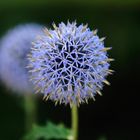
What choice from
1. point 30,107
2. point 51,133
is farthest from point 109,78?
point 51,133

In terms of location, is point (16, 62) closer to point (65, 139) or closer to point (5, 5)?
point (65, 139)

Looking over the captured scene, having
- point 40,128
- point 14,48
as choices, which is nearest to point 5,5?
point 14,48

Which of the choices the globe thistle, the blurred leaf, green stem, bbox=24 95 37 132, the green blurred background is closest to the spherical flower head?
green stem, bbox=24 95 37 132

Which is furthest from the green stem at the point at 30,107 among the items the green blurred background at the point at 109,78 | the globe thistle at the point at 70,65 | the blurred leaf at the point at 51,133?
the globe thistle at the point at 70,65

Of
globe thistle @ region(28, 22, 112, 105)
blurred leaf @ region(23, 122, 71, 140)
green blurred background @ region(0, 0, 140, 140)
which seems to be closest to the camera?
globe thistle @ region(28, 22, 112, 105)

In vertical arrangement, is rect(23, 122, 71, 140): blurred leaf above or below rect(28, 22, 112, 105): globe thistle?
below

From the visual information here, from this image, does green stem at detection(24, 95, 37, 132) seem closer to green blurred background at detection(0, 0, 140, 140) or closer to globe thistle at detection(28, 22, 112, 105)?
green blurred background at detection(0, 0, 140, 140)
